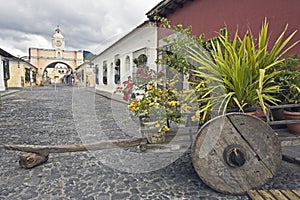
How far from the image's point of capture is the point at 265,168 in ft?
5.86

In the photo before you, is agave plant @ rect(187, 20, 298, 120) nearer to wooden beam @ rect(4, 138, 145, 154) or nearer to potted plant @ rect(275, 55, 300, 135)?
potted plant @ rect(275, 55, 300, 135)

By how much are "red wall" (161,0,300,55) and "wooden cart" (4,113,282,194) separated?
1770mm

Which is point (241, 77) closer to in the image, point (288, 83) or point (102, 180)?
point (288, 83)

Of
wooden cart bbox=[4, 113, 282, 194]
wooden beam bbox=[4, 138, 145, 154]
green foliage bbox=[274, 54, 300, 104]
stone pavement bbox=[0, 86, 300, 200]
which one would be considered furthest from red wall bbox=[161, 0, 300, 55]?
wooden beam bbox=[4, 138, 145, 154]

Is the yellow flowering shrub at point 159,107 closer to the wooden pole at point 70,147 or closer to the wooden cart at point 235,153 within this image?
the wooden pole at point 70,147

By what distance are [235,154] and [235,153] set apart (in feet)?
0.03

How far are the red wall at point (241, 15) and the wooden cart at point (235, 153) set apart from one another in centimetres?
177

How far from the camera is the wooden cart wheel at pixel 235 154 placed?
5.76 ft

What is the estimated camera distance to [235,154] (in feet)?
5.85

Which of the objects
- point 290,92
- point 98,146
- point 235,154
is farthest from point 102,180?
point 290,92

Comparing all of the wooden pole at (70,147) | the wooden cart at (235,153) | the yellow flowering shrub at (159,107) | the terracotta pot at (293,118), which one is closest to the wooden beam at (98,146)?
the wooden pole at (70,147)

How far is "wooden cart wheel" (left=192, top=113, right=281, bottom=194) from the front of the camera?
1.75m

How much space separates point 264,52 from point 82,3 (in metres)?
6.19

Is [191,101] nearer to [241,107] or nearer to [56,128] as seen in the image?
[241,107]
